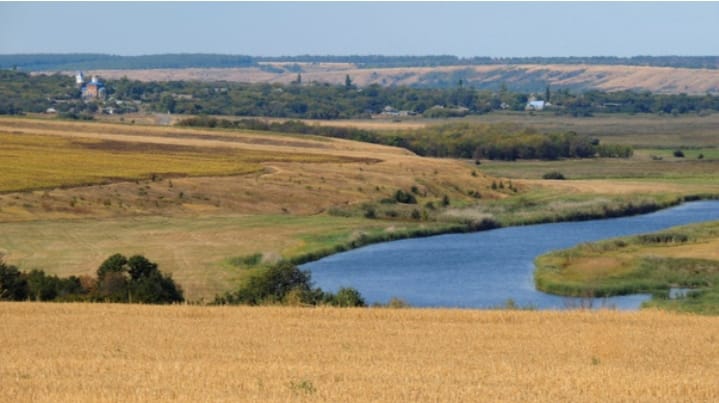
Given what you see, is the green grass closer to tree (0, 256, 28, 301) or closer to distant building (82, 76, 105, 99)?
tree (0, 256, 28, 301)

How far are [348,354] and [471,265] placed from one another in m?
25.8

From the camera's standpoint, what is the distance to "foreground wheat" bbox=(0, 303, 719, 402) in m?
12.8

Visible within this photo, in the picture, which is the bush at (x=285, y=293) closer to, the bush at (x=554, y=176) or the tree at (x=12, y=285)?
the tree at (x=12, y=285)

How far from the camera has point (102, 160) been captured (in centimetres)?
6625

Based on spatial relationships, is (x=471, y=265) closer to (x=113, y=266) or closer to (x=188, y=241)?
(x=188, y=241)

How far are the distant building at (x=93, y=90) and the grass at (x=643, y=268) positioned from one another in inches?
4406

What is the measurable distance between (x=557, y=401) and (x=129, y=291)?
1591cm

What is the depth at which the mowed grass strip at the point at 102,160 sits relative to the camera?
56.6 metres

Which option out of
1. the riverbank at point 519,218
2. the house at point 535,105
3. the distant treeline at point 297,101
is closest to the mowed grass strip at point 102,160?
the riverbank at point 519,218

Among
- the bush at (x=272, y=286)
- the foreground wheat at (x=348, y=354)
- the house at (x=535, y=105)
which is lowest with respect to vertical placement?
the house at (x=535, y=105)

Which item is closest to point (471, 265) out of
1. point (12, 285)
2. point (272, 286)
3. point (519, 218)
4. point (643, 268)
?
point (643, 268)

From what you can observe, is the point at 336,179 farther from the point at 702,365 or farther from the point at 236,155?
the point at 702,365

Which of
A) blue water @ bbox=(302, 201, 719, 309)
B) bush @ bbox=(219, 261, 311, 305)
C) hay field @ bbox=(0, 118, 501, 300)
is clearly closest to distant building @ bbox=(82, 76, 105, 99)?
hay field @ bbox=(0, 118, 501, 300)

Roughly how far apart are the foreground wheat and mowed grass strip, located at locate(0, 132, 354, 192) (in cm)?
3361
